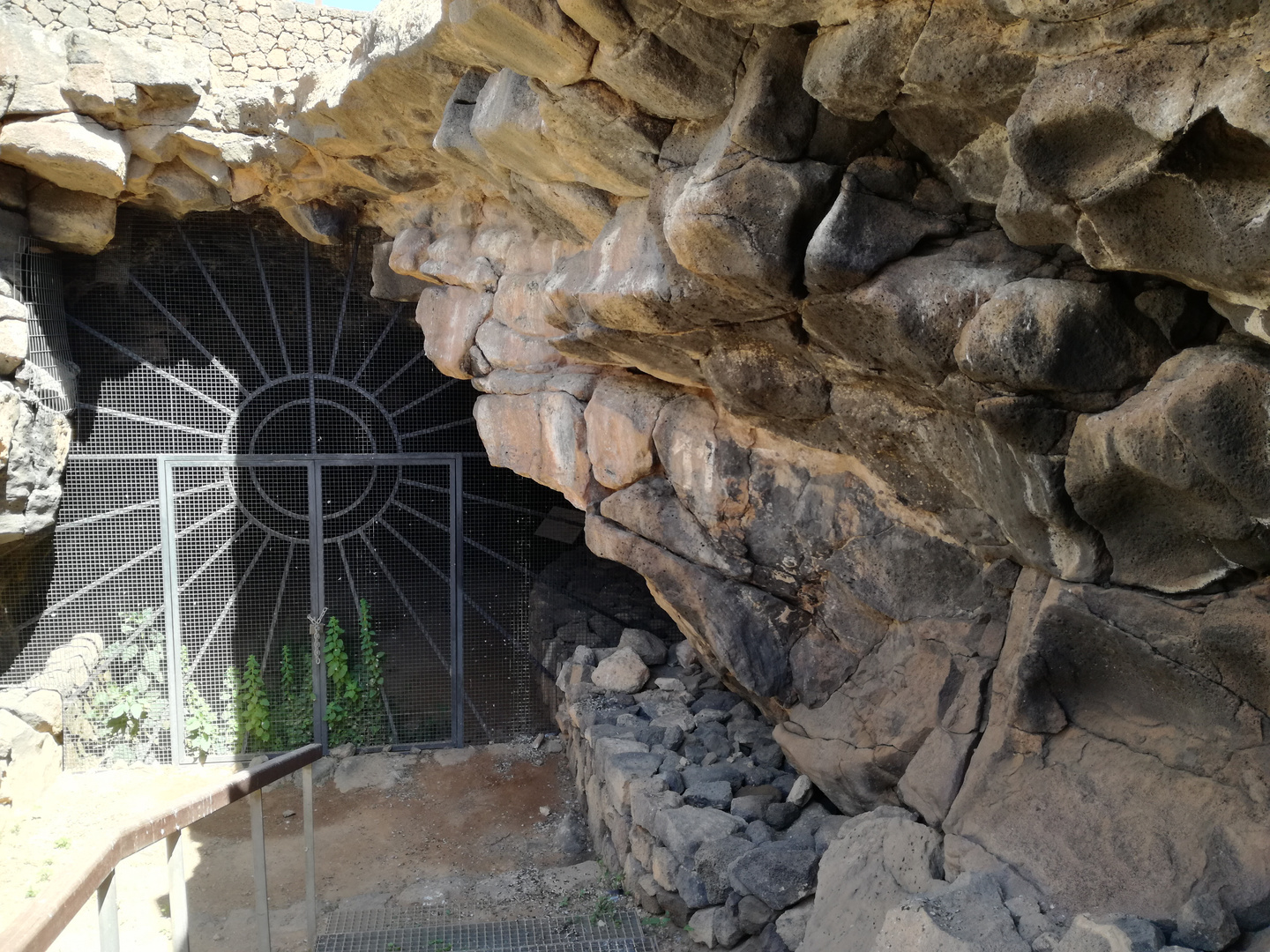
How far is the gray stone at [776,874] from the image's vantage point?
11.9 feet

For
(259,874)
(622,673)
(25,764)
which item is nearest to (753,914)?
(259,874)

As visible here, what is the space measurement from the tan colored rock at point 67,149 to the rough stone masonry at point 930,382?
4cm

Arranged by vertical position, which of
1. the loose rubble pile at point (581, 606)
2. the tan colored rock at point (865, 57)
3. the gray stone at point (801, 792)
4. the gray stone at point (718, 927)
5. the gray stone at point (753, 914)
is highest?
the tan colored rock at point (865, 57)

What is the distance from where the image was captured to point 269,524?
21.8 ft

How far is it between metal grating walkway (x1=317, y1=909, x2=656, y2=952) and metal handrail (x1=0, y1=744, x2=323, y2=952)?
29 centimetres

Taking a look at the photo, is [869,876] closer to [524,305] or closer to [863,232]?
[863,232]

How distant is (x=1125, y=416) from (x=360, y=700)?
587cm

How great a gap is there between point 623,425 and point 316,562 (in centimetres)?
298

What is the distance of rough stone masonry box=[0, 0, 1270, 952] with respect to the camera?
2.02 meters

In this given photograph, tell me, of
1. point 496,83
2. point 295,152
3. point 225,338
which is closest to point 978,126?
point 496,83

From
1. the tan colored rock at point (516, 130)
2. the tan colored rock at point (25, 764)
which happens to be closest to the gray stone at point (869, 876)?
the tan colored rock at point (516, 130)

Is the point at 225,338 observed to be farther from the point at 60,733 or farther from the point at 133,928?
the point at 133,928

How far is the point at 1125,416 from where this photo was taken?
2.29m

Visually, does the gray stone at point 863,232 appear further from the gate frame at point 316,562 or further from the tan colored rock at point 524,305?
the gate frame at point 316,562
